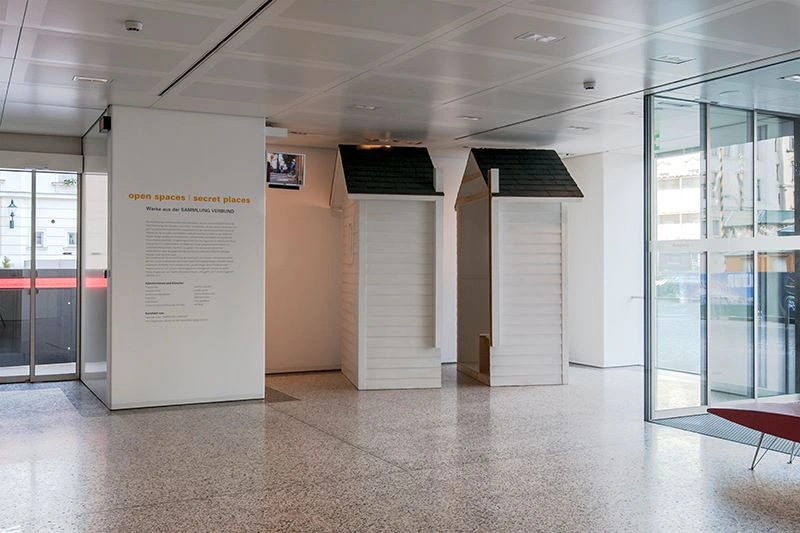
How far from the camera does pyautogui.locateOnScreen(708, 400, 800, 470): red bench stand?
5285 millimetres

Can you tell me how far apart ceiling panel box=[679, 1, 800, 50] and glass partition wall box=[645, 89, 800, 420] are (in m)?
1.79

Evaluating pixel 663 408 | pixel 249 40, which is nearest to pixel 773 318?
pixel 663 408

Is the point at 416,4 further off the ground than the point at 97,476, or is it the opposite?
the point at 416,4

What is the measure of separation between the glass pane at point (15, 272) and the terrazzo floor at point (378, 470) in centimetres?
211

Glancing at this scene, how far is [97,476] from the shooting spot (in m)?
5.47

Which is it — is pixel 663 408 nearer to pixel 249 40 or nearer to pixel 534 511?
pixel 534 511

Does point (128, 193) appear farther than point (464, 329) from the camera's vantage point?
No

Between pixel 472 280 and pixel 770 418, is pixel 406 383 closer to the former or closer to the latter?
pixel 472 280

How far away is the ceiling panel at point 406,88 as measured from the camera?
273 inches

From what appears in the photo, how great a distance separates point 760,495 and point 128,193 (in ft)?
20.3

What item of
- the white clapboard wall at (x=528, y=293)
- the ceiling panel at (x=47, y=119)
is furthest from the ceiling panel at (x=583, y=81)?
the ceiling panel at (x=47, y=119)

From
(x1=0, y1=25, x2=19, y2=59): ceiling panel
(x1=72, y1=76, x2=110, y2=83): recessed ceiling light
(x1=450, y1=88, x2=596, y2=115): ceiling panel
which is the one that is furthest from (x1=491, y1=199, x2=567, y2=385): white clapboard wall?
(x1=0, y1=25, x2=19, y2=59): ceiling panel

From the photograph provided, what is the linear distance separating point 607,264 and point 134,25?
7.97m

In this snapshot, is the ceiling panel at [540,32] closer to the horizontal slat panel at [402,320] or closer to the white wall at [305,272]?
the horizontal slat panel at [402,320]
